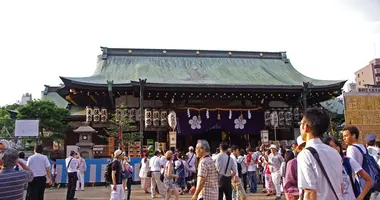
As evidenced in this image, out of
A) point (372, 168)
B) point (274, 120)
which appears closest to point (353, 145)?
point (372, 168)

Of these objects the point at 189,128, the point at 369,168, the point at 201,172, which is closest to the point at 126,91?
the point at 189,128

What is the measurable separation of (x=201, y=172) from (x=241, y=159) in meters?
7.49

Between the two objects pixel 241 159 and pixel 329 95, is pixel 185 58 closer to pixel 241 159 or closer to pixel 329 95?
pixel 329 95

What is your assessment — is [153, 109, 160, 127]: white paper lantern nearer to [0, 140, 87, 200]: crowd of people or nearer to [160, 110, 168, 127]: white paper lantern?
[160, 110, 168, 127]: white paper lantern

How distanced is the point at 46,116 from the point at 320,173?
19.3 metres

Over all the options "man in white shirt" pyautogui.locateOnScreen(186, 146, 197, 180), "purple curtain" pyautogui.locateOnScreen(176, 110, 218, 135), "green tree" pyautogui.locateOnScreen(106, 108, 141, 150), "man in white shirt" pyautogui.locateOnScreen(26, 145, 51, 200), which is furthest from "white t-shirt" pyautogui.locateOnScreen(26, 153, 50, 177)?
"purple curtain" pyautogui.locateOnScreen(176, 110, 218, 135)

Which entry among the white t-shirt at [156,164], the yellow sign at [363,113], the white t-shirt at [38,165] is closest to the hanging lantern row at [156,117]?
the white t-shirt at [156,164]

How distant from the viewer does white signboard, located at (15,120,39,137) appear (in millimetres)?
16312

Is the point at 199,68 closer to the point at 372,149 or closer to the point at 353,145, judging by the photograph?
the point at 372,149

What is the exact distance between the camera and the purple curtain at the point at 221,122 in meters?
19.8

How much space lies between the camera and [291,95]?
20.3 m

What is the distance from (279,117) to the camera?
2000 cm

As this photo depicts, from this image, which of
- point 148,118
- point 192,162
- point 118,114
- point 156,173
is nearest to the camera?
point 156,173

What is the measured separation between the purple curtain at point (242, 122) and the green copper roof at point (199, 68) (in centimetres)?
199
